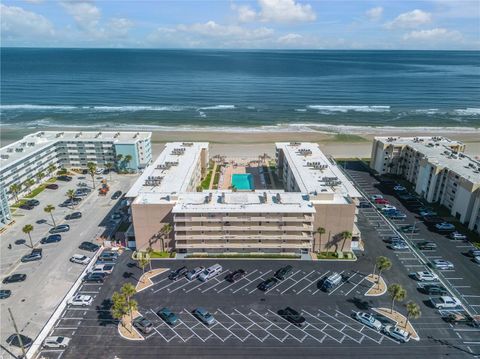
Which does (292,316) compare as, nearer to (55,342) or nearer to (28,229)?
(55,342)

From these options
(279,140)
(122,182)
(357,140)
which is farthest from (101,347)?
(357,140)

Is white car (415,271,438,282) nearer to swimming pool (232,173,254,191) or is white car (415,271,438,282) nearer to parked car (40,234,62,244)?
swimming pool (232,173,254,191)

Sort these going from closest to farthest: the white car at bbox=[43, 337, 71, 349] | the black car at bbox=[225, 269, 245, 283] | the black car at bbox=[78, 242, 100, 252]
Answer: the white car at bbox=[43, 337, 71, 349], the black car at bbox=[225, 269, 245, 283], the black car at bbox=[78, 242, 100, 252]

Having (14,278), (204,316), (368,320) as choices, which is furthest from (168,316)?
(14,278)

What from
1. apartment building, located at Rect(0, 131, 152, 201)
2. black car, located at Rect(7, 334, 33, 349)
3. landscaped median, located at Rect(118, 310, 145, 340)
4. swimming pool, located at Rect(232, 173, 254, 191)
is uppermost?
apartment building, located at Rect(0, 131, 152, 201)

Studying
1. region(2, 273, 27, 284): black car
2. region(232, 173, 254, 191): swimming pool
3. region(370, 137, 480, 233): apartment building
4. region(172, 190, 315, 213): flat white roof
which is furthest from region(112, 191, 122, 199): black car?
region(370, 137, 480, 233): apartment building

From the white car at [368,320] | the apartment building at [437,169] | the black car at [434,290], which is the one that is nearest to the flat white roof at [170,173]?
the white car at [368,320]
